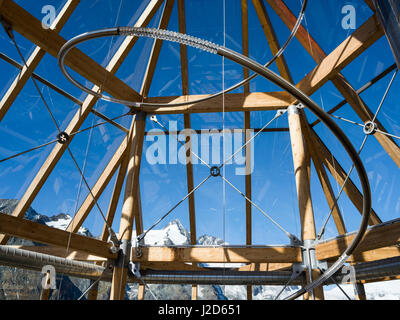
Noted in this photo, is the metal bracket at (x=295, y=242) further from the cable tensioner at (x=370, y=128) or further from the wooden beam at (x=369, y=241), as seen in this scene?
the cable tensioner at (x=370, y=128)

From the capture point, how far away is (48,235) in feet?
18.0

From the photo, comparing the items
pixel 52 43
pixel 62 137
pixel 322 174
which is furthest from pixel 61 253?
pixel 322 174

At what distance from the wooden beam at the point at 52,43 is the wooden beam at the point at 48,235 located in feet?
9.16

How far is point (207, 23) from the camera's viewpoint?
26.8 ft

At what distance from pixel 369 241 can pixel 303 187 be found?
1706 millimetres

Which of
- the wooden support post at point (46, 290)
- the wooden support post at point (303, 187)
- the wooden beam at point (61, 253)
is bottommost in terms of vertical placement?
the wooden support post at point (46, 290)

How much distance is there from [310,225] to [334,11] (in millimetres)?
4684

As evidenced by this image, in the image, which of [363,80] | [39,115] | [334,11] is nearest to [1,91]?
[39,115]

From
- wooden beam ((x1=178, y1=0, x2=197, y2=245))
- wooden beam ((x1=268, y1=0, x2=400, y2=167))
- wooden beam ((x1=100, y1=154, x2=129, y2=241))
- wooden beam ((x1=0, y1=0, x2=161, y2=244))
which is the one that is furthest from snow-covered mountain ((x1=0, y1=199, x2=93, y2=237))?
wooden beam ((x1=268, y1=0, x2=400, y2=167))

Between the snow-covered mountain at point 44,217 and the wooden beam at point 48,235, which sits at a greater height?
the snow-covered mountain at point 44,217

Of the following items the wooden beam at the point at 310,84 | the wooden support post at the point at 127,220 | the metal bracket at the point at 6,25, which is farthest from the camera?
the wooden support post at the point at 127,220

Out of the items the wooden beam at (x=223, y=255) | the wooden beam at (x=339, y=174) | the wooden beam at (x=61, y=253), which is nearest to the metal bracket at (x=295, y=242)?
the wooden beam at (x=223, y=255)

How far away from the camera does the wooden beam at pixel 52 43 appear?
5.09m

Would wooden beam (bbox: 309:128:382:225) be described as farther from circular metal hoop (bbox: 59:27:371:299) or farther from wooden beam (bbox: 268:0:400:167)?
circular metal hoop (bbox: 59:27:371:299)
